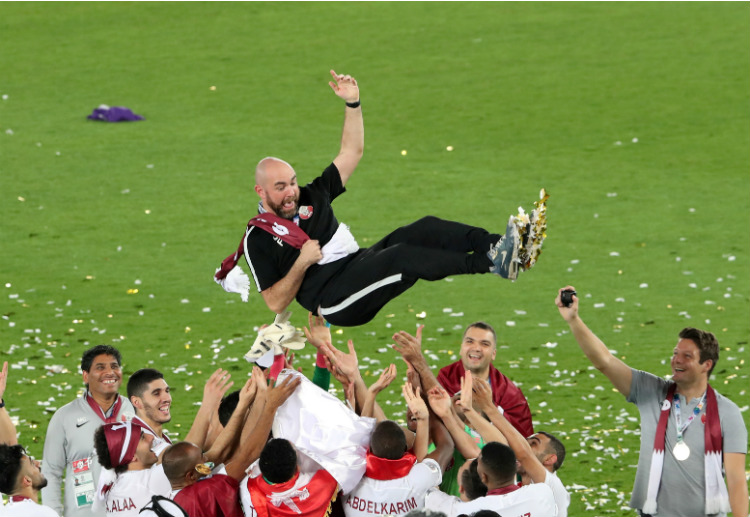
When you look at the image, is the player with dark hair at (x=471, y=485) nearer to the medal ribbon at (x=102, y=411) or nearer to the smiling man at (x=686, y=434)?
the smiling man at (x=686, y=434)

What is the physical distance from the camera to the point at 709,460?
294 inches

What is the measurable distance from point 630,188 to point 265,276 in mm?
13289

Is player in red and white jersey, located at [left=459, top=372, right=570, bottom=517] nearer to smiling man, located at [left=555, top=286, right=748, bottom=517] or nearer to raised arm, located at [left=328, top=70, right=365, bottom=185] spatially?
smiling man, located at [left=555, top=286, right=748, bottom=517]

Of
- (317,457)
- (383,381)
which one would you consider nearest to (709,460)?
(383,381)

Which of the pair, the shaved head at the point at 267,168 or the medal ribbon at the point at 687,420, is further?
the medal ribbon at the point at 687,420

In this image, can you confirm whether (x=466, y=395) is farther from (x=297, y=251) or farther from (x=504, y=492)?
(x=297, y=251)

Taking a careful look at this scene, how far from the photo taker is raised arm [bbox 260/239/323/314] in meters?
7.36

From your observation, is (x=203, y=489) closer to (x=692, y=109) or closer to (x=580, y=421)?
(x=580, y=421)

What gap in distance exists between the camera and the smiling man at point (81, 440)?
26.7 ft

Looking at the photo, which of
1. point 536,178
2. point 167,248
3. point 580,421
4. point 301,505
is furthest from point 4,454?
point 536,178

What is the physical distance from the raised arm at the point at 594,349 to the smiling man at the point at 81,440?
3022mm

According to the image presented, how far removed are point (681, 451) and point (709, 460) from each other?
17 centimetres

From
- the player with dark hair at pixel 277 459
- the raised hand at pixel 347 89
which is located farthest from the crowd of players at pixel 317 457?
the raised hand at pixel 347 89

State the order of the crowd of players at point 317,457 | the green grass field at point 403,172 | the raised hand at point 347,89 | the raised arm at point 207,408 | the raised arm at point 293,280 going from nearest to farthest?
the crowd of players at point 317,457 → the raised arm at point 207,408 → the raised arm at point 293,280 → the raised hand at point 347,89 → the green grass field at point 403,172
